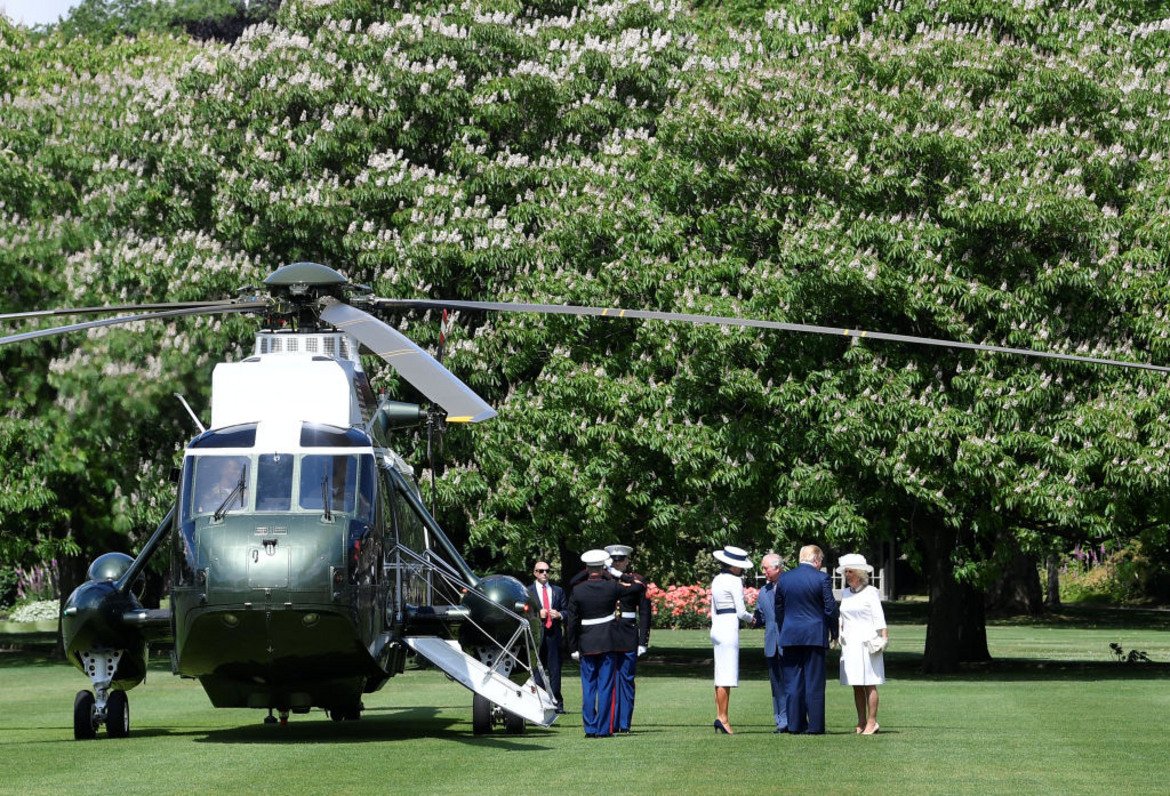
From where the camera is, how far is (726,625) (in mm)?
20156

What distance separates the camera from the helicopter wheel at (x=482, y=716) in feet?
66.8

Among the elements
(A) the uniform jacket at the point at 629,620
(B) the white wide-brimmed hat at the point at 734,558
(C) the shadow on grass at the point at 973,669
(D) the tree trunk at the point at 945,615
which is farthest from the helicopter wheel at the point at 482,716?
(D) the tree trunk at the point at 945,615

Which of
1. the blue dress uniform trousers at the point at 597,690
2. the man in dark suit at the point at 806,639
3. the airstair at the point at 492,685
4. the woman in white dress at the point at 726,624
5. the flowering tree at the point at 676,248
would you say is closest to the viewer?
the airstair at the point at 492,685

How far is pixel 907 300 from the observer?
3112 centimetres

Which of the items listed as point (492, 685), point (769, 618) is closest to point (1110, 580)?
point (769, 618)

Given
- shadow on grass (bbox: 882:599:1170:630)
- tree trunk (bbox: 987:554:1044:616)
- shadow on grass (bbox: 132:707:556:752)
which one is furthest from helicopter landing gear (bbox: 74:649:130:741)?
tree trunk (bbox: 987:554:1044:616)

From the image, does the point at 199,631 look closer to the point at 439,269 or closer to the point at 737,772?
the point at 737,772

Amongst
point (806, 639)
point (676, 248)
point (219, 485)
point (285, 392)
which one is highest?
point (676, 248)

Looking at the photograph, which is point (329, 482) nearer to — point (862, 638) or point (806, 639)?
point (806, 639)

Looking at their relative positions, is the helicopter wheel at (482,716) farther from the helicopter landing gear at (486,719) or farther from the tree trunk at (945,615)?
the tree trunk at (945,615)

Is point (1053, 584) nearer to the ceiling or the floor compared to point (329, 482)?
nearer to the ceiling

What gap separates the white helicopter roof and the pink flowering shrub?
127 ft

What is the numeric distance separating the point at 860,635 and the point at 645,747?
277cm

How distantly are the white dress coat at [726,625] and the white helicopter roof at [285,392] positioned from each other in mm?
4309
